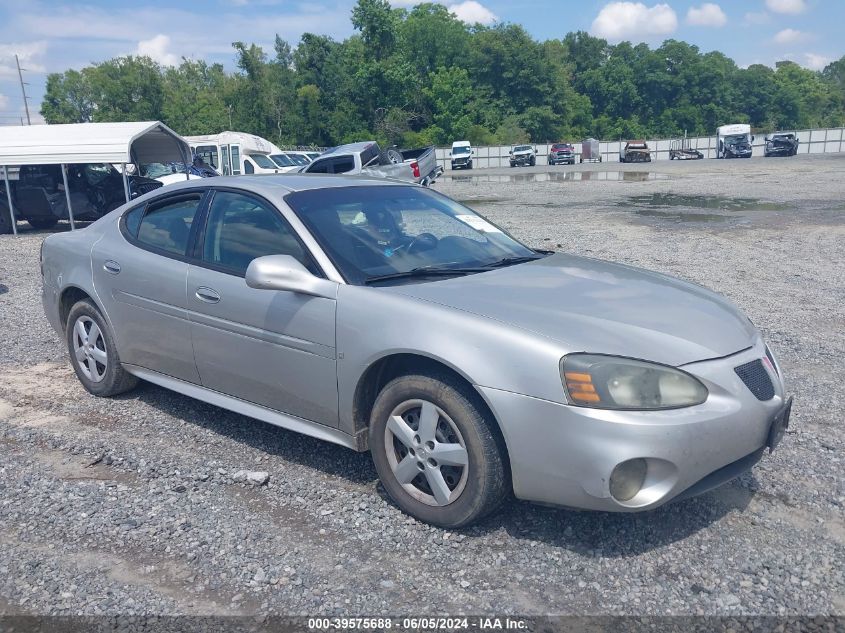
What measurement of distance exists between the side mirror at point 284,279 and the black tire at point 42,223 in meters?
16.0

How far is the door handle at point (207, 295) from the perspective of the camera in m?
4.22

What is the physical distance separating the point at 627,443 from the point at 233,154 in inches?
1159

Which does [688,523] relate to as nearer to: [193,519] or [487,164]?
[193,519]

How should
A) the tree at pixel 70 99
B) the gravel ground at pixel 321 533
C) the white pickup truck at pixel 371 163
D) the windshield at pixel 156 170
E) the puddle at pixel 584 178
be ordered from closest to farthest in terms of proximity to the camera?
the gravel ground at pixel 321 533
the white pickup truck at pixel 371 163
the windshield at pixel 156 170
the puddle at pixel 584 178
the tree at pixel 70 99

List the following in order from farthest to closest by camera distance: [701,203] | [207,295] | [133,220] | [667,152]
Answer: [667,152]
[701,203]
[133,220]
[207,295]

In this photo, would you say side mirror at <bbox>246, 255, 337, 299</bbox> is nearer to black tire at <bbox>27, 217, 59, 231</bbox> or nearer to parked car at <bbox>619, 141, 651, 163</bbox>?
black tire at <bbox>27, 217, 59, 231</bbox>

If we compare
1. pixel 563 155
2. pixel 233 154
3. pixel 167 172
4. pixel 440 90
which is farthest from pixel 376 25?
pixel 167 172

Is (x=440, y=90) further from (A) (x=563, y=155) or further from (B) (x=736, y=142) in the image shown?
(B) (x=736, y=142)

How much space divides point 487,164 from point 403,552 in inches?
2436

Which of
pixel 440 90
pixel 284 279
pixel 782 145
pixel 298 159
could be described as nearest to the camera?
pixel 284 279

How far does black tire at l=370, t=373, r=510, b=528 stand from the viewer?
10.5 feet

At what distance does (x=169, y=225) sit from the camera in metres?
4.80

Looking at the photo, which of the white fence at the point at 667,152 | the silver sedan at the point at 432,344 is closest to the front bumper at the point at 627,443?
the silver sedan at the point at 432,344

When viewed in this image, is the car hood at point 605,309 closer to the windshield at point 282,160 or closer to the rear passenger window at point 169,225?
the rear passenger window at point 169,225
